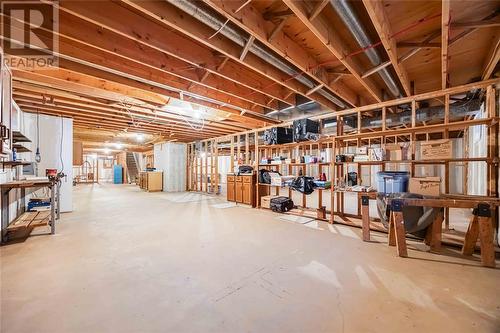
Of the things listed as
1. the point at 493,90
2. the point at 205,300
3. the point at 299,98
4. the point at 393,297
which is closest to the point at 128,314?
the point at 205,300

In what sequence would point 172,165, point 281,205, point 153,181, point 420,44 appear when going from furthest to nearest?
point 172,165 < point 153,181 < point 281,205 < point 420,44

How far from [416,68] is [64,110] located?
7.01 m

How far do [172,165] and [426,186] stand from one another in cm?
885

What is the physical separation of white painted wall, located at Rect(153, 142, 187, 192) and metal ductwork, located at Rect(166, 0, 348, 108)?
294 inches

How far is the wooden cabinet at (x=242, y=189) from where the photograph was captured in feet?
18.9

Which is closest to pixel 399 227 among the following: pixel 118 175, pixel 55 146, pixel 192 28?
pixel 192 28

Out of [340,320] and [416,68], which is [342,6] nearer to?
[416,68]

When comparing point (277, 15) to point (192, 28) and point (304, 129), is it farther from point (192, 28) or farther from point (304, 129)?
point (304, 129)

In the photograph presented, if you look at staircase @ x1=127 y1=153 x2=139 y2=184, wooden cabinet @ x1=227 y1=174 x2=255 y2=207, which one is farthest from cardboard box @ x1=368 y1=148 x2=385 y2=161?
staircase @ x1=127 y1=153 x2=139 y2=184

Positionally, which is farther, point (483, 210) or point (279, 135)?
point (279, 135)

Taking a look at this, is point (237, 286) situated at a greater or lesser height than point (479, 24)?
lesser

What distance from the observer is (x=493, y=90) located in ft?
9.48

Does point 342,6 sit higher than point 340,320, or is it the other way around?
point 342,6

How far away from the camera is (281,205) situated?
16.0 feet
